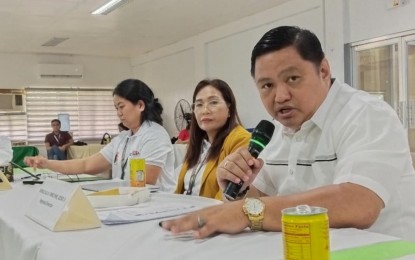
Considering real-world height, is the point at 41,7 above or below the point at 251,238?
above

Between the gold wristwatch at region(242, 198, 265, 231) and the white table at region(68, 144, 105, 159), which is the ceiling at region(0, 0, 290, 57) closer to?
the white table at region(68, 144, 105, 159)

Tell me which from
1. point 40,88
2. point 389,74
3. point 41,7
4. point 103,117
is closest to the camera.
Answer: point 389,74

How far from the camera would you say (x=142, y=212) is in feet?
4.55

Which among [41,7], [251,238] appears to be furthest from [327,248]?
[41,7]

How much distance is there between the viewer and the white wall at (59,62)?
30.0 feet

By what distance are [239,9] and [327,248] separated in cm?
611

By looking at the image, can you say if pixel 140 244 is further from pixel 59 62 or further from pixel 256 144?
pixel 59 62

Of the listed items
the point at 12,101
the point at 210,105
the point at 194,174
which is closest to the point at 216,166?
the point at 194,174

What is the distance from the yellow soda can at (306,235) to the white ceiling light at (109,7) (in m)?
5.37

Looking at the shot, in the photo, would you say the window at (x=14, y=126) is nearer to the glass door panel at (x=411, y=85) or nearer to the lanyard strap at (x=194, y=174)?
the glass door panel at (x=411, y=85)

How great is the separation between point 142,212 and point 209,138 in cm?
116

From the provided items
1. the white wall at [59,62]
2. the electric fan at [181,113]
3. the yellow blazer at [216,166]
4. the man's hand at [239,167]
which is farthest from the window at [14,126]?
the man's hand at [239,167]

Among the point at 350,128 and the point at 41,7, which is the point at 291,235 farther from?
the point at 41,7

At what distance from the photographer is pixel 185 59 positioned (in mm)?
8773
